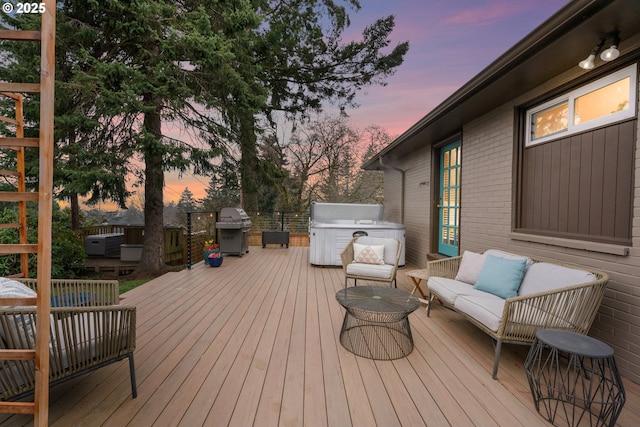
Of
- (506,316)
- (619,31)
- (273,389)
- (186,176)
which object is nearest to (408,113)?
(186,176)

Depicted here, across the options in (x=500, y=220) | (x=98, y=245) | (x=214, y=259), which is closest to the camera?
(x=500, y=220)

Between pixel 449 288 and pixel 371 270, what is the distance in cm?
110

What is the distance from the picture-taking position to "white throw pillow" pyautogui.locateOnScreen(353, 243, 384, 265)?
13.5 feet

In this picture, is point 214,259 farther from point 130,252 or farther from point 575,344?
point 575,344

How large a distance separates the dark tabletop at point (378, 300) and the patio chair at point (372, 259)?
795 millimetres

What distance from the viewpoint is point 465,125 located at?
15.3 ft

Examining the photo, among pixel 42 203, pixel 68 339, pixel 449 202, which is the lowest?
pixel 68 339

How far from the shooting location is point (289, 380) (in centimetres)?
209

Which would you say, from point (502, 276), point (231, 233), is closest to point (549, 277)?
point (502, 276)

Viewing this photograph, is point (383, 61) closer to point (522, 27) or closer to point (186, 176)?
point (522, 27)

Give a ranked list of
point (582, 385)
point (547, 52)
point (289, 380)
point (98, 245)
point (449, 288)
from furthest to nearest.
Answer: point (98, 245)
point (449, 288)
point (547, 52)
point (289, 380)
point (582, 385)

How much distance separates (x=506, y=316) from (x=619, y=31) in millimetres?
2163

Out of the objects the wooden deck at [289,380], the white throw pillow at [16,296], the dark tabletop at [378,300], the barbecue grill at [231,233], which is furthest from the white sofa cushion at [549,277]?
the barbecue grill at [231,233]

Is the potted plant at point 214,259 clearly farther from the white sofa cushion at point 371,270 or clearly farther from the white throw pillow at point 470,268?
the white throw pillow at point 470,268
